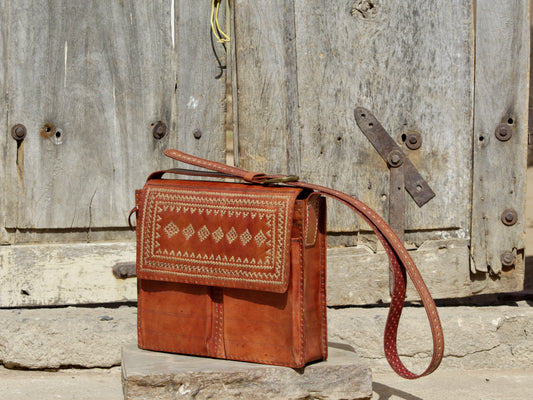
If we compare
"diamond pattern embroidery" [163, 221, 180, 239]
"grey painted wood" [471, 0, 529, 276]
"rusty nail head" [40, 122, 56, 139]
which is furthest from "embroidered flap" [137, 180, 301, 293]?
"grey painted wood" [471, 0, 529, 276]

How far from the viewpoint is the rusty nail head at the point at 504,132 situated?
3129mm

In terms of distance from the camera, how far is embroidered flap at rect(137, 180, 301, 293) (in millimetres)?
2215

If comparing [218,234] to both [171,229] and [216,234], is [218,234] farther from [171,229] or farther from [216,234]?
[171,229]

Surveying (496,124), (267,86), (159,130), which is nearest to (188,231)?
(159,130)

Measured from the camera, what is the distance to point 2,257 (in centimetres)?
308

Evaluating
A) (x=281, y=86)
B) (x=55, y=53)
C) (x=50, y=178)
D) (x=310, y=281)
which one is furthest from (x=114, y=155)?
(x=310, y=281)

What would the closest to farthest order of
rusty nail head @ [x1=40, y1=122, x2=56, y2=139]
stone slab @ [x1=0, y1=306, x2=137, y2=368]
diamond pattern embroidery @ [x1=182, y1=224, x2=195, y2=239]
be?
diamond pattern embroidery @ [x1=182, y1=224, x2=195, y2=239] < stone slab @ [x1=0, y1=306, x2=137, y2=368] < rusty nail head @ [x1=40, y1=122, x2=56, y2=139]

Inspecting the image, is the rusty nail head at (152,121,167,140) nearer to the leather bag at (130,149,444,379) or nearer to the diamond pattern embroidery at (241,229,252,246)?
the leather bag at (130,149,444,379)

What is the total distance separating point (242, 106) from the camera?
3.12m

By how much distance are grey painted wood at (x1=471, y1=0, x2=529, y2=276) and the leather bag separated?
992 mm

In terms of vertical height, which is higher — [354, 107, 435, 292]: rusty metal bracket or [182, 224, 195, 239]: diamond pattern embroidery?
[354, 107, 435, 292]: rusty metal bracket

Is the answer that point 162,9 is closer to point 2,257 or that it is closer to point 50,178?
point 50,178

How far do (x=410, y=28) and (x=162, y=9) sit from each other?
1032mm

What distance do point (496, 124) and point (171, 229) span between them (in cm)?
155
